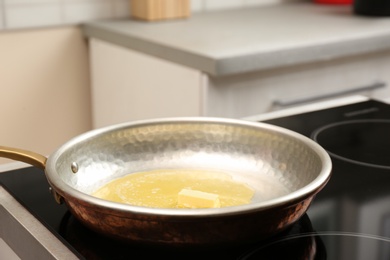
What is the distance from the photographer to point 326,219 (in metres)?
0.69

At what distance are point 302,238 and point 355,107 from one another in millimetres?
536

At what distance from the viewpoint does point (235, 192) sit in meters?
0.71

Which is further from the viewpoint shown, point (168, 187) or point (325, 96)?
point (325, 96)

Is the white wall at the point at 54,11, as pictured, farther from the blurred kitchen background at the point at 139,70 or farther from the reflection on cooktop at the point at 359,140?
the reflection on cooktop at the point at 359,140

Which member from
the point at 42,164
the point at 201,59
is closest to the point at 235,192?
the point at 42,164

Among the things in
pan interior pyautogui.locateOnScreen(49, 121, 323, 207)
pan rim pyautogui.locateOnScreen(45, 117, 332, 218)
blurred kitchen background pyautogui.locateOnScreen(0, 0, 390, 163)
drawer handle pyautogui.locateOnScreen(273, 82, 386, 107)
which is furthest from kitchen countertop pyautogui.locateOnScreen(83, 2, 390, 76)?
pan rim pyautogui.locateOnScreen(45, 117, 332, 218)

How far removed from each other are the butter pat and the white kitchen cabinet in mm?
903

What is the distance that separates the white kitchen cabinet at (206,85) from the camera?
1570mm

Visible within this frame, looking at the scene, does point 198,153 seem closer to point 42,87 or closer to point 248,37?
point 248,37

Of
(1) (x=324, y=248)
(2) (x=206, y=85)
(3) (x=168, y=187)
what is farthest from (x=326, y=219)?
(2) (x=206, y=85)

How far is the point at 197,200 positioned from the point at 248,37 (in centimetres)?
113

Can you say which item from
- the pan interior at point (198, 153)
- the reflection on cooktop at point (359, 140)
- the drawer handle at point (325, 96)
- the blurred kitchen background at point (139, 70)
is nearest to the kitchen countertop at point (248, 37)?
the blurred kitchen background at point (139, 70)

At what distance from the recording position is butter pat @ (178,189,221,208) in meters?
0.61

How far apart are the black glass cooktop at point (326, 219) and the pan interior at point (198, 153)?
5 centimetres
